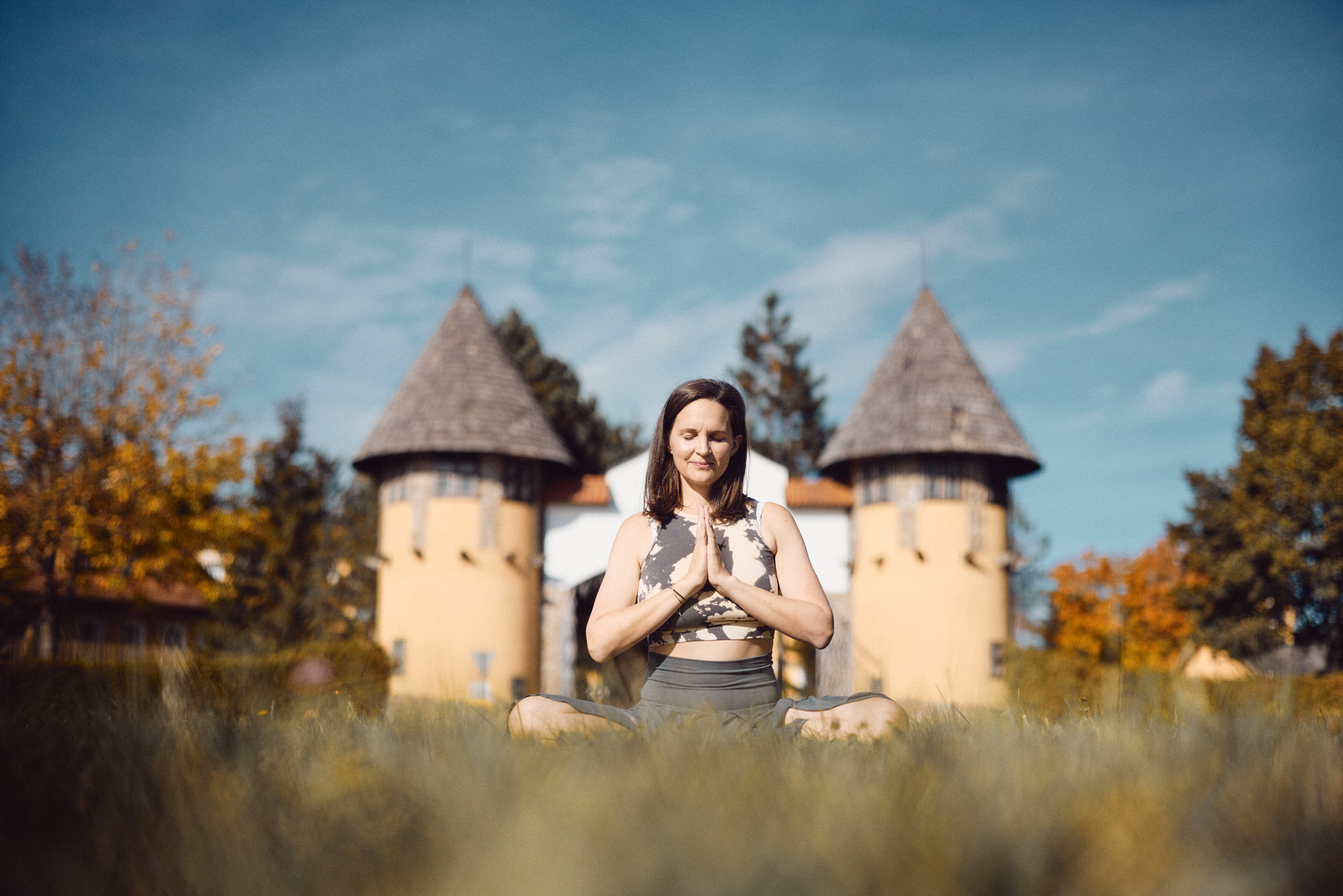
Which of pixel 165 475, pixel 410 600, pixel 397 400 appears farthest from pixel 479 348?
pixel 165 475

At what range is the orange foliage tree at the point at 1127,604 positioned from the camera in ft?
98.6

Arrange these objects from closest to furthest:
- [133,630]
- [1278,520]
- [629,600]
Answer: [629,600]
[1278,520]
[133,630]

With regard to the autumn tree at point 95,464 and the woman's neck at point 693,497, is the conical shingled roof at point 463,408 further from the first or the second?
the woman's neck at point 693,497

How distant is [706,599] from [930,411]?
17.0 metres

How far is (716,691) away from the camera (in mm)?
2914

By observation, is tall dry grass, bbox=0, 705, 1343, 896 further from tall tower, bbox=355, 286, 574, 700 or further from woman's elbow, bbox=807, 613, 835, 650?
tall tower, bbox=355, 286, 574, 700

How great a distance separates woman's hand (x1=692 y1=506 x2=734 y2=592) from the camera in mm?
2883

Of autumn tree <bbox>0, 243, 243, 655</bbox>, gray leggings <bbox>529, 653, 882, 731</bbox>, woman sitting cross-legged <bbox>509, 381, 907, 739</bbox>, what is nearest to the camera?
woman sitting cross-legged <bbox>509, 381, 907, 739</bbox>

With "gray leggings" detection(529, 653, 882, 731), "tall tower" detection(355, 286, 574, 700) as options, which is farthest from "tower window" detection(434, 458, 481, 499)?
"gray leggings" detection(529, 653, 882, 731)

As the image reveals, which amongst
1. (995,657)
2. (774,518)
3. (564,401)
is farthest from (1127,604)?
(774,518)

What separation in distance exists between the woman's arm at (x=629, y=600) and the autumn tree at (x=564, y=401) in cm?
2776

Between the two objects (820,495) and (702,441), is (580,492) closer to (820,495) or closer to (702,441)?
(820,495)

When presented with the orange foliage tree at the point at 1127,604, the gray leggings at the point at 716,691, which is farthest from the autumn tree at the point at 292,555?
the gray leggings at the point at 716,691

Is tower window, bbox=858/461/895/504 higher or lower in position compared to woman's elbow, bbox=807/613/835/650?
higher
